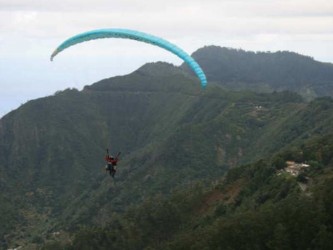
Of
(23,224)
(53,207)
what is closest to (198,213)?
(23,224)

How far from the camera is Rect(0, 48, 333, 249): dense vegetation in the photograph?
189 ft

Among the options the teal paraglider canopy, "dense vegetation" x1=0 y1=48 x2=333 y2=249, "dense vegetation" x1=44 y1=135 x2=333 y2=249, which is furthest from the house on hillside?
the teal paraglider canopy

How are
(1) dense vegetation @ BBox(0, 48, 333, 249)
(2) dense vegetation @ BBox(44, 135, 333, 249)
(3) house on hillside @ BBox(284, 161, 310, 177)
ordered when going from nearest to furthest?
(2) dense vegetation @ BBox(44, 135, 333, 249)
(1) dense vegetation @ BBox(0, 48, 333, 249)
(3) house on hillside @ BBox(284, 161, 310, 177)

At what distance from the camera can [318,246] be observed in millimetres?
40156

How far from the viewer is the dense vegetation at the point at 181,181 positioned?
57.7 meters

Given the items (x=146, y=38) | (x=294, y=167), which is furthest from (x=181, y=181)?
(x=146, y=38)

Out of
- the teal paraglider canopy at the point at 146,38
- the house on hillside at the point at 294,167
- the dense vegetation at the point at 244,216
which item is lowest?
the dense vegetation at the point at 244,216

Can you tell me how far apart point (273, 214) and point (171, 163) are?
100427 mm

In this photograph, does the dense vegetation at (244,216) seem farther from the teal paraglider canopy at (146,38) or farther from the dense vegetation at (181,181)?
the teal paraglider canopy at (146,38)

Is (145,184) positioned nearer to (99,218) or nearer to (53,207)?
(99,218)

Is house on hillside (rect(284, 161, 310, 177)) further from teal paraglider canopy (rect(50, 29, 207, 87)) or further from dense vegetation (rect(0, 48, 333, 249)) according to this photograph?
teal paraglider canopy (rect(50, 29, 207, 87))

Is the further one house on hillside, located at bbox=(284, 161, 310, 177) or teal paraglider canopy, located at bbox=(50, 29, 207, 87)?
house on hillside, located at bbox=(284, 161, 310, 177)

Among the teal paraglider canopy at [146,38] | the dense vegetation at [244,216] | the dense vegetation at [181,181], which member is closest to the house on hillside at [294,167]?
the dense vegetation at [181,181]

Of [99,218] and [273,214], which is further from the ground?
[273,214]
